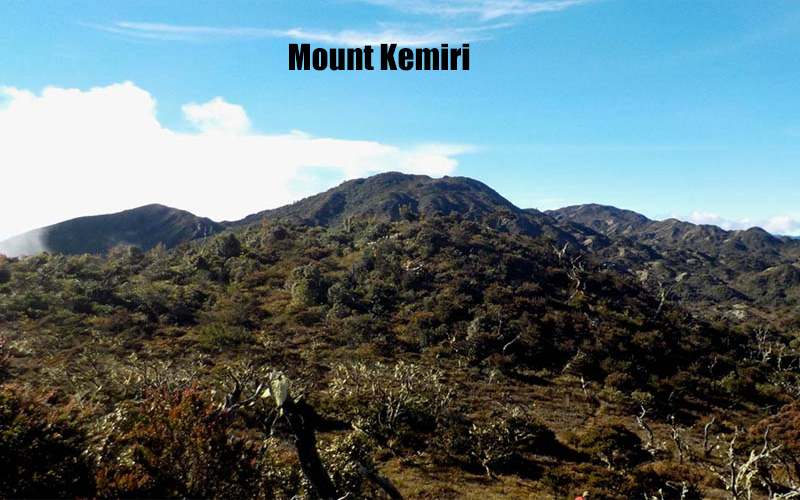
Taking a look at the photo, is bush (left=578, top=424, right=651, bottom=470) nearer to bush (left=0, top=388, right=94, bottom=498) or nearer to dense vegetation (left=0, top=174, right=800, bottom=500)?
dense vegetation (left=0, top=174, right=800, bottom=500)

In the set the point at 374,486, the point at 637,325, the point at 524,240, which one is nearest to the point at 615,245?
the point at 524,240

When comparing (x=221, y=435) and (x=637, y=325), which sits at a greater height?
(x=221, y=435)

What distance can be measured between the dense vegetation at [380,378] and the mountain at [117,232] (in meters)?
78.5

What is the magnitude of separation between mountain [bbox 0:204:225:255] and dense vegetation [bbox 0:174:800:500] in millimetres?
78453

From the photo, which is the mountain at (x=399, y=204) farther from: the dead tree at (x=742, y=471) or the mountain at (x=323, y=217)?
the dead tree at (x=742, y=471)

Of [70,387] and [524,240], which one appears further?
[524,240]

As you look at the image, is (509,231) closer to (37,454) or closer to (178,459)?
(178,459)

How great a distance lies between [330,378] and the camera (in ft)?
81.0

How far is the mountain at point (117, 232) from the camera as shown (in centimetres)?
10950

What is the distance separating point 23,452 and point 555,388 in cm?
2780

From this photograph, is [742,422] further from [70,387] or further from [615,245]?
[615,245]

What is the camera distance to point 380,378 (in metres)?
24.3

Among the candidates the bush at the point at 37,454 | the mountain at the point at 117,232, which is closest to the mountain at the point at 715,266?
the bush at the point at 37,454

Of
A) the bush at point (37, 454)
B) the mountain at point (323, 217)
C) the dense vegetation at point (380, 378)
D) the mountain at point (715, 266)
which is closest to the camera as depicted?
the bush at point (37, 454)
